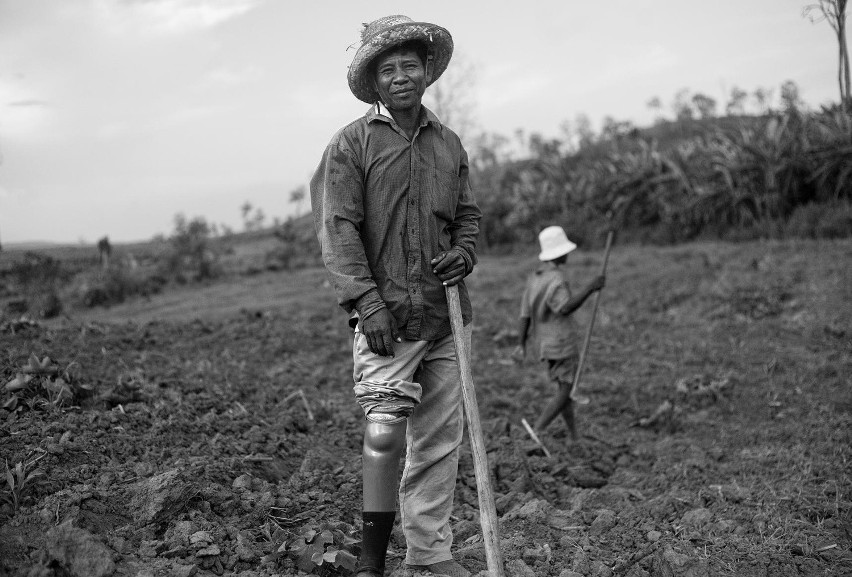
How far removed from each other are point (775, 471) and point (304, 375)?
3.49 meters

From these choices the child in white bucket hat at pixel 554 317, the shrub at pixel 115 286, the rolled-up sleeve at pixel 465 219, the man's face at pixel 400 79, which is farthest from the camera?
the shrub at pixel 115 286

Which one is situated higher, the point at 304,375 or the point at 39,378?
the point at 39,378

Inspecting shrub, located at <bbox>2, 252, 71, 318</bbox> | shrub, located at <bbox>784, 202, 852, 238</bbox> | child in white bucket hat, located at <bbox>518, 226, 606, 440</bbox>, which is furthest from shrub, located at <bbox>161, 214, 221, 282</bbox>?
child in white bucket hat, located at <bbox>518, 226, 606, 440</bbox>

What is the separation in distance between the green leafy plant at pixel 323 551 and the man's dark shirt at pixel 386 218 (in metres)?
0.80

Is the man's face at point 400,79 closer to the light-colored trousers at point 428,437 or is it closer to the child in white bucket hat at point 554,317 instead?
the light-colored trousers at point 428,437

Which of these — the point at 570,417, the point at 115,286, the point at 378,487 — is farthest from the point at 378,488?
the point at 115,286

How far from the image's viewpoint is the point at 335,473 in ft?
12.8

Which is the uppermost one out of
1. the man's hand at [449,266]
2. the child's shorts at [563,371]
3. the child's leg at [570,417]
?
the man's hand at [449,266]

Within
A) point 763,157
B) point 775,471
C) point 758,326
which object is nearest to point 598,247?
point 763,157

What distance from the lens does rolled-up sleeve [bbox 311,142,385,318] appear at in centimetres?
272

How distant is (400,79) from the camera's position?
2840mm

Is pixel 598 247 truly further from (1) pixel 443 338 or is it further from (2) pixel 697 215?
(1) pixel 443 338

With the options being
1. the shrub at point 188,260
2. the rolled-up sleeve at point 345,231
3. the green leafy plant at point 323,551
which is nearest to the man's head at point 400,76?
the rolled-up sleeve at point 345,231

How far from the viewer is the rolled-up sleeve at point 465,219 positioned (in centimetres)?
305
